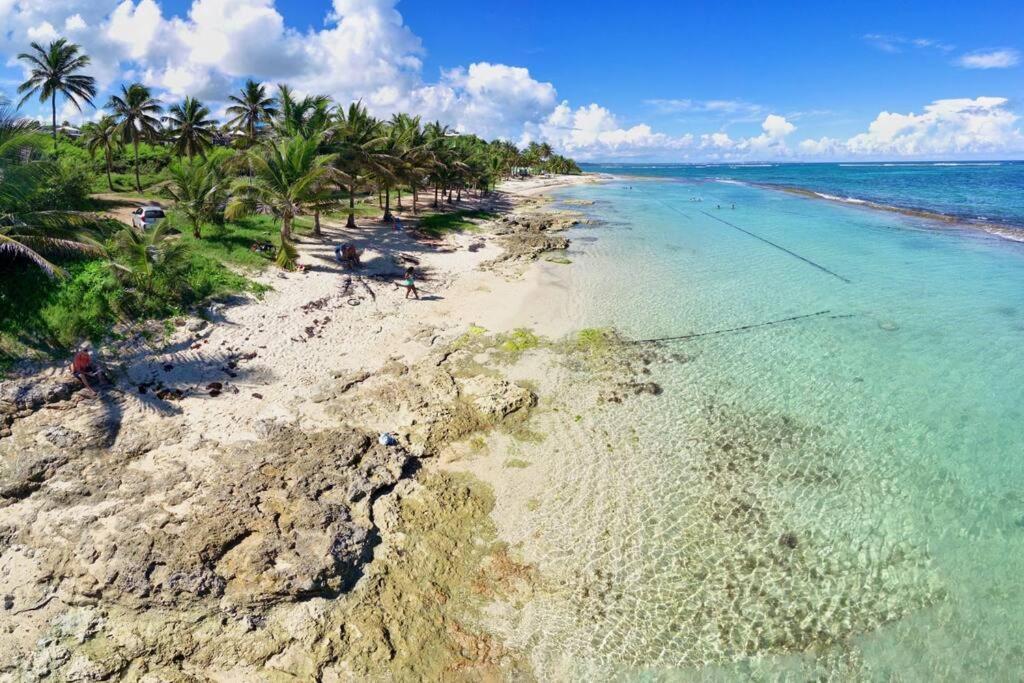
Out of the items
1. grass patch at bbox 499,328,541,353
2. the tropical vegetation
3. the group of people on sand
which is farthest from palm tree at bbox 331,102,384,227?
grass patch at bbox 499,328,541,353

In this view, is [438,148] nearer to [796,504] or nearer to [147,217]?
[147,217]

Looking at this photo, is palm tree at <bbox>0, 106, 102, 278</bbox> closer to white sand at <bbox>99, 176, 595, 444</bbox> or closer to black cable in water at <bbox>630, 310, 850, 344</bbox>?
white sand at <bbox>99, 176, 595, 444</bbox>

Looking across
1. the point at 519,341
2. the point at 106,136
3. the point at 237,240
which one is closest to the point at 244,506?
the point at 519,341

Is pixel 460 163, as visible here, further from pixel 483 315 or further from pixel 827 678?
pixel 827 678

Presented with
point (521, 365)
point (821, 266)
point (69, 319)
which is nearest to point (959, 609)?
point (521, 365)

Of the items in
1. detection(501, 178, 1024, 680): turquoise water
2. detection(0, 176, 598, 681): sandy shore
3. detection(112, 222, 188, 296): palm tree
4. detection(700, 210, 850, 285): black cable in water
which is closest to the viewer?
detection(0, 176, 598, 681): sandy shore
